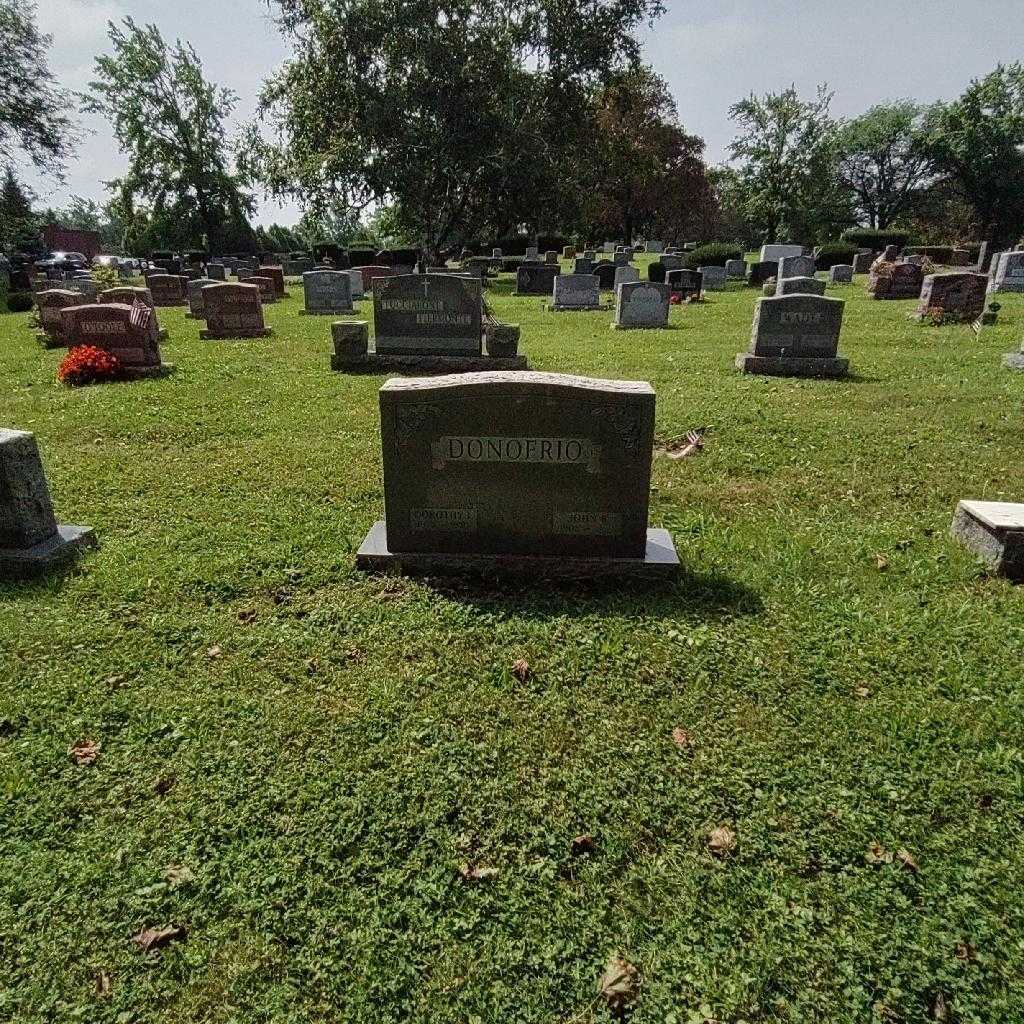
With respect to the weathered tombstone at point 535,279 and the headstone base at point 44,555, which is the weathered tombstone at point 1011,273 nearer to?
the weathered tombstone at point 535,279

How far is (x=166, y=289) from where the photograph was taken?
23.1 metres

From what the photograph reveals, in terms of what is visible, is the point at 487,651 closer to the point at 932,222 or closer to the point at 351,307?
the point at 351,307

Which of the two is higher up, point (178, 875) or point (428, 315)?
point (428, 315)

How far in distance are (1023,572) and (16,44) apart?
46.0 metres

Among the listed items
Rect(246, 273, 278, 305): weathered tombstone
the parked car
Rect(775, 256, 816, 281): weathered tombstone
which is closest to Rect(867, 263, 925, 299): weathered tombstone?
Rect(775, 256, 816, 281): weathered tombstone

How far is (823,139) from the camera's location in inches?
1578

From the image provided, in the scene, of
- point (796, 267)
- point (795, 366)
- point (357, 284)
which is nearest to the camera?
point (795, 366)

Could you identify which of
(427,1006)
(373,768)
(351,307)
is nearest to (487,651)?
(373,768)

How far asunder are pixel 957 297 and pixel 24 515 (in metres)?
18.8

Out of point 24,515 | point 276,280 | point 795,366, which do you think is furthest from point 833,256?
point 24,515

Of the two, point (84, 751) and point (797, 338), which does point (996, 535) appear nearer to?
point (84, 751)

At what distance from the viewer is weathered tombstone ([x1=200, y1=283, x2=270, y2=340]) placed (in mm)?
15125

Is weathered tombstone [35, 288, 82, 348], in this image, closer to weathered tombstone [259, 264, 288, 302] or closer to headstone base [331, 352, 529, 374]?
headstone base [331, 352, 529, 374]

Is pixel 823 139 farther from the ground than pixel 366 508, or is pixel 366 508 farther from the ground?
pixel 823 139
